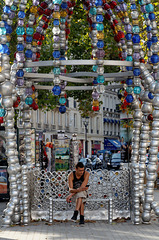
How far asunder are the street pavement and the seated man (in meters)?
0.35

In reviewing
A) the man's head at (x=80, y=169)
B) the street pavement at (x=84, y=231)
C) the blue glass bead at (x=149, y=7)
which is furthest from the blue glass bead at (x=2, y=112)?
the blue glass bead at (x=149, y=7)

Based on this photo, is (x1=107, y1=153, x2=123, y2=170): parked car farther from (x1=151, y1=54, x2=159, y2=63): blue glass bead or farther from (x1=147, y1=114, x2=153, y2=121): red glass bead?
(x1=151, y1=54, x2=159, y2=63): blue glass bead

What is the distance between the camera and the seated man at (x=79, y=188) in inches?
495

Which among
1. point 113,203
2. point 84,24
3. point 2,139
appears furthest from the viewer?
point 84,24

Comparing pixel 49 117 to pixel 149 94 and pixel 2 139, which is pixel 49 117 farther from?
pixel 149 94

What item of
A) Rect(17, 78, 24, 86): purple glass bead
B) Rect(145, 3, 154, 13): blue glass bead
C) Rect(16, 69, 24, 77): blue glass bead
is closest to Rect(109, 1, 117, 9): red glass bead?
Rect(145, 3, 154, 13): blue glass bead

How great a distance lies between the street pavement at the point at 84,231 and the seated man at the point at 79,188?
0.35 meters

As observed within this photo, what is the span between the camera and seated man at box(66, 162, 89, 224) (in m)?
12.6

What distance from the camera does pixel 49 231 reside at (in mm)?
11688

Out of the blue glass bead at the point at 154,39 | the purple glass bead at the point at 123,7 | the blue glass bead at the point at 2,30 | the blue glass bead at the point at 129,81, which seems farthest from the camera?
the purple glass bead at the point at 123,7

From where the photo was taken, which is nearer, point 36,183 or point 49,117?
point 36,183

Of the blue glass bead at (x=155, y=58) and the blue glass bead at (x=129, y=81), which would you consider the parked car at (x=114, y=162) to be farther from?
the blue glass bead at (x=155, y=58)

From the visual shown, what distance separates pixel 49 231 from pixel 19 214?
1194mm

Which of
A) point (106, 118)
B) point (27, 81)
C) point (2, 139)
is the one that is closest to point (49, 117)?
point (106, 118)
